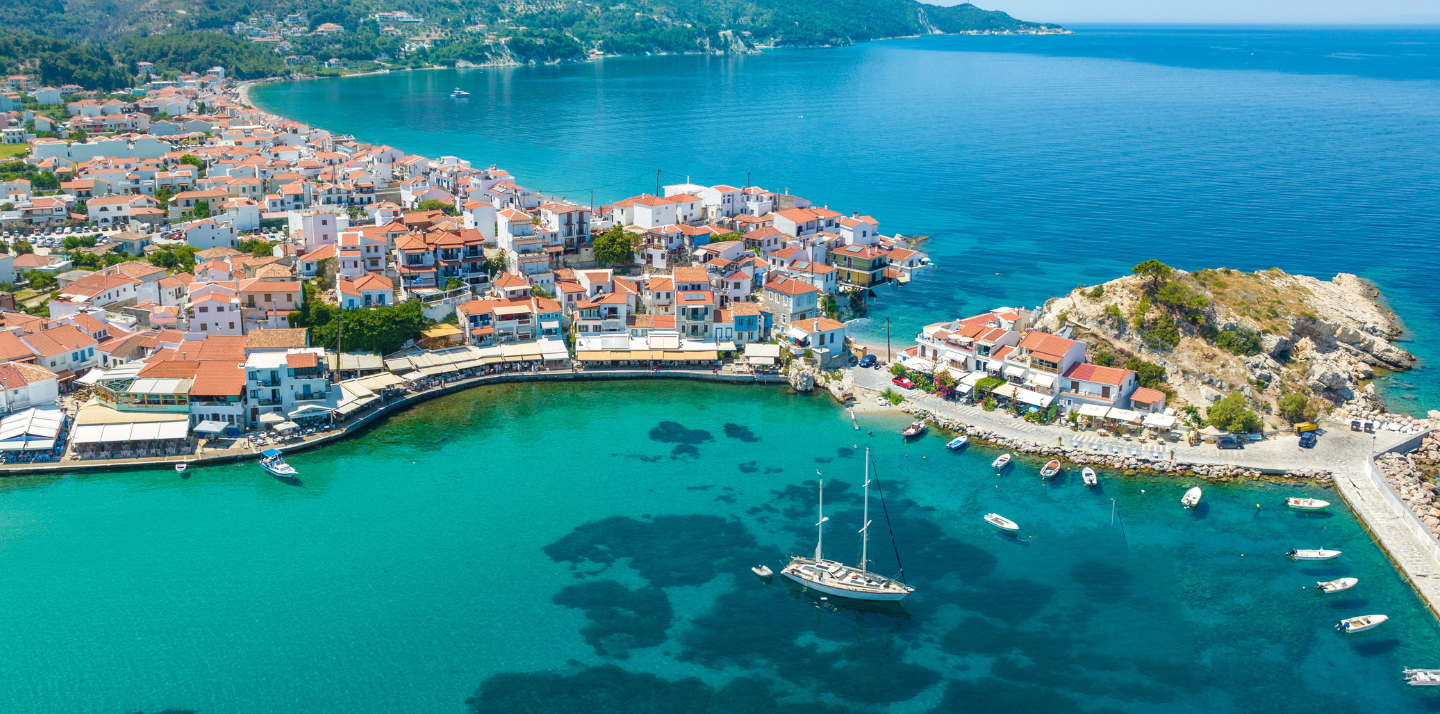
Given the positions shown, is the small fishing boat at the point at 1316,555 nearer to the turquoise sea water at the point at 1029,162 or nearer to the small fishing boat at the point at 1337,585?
the small fishing boat at the point at 1337,585

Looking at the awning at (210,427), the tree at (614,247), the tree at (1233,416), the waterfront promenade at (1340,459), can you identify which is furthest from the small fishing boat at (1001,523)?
the tree at (614,247)

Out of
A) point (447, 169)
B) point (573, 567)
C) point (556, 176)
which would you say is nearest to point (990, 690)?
point (573, 567)

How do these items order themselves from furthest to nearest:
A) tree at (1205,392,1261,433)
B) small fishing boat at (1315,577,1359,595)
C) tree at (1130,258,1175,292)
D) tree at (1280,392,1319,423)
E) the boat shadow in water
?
tree at (1130,258,1175,292), tree at (1280,392,1319,423), tree at (1205,392,1261,433), small fishing boat at (1315,577,1359,595), the boat shadow in water

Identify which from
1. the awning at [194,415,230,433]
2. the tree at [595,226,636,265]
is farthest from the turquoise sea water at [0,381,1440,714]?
the tree at [595,226,636,265]

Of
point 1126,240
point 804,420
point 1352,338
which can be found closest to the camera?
point 804,420

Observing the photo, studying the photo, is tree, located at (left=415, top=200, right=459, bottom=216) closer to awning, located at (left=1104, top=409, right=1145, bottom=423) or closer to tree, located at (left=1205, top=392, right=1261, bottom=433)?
awning, located at (left=1104, top=409, right=1145, bottom=423)

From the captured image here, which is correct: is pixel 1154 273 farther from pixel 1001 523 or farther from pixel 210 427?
pixel 210 427

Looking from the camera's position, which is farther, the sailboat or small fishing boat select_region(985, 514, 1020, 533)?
small fishing boat select_region(985, 514, 1020, 533)

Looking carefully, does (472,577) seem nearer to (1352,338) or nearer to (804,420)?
(804,420)
